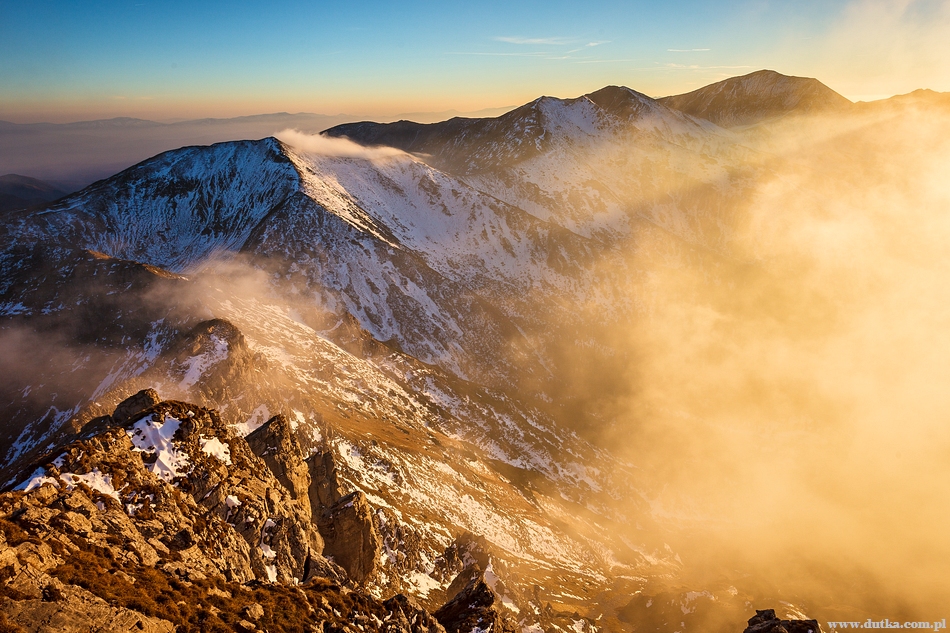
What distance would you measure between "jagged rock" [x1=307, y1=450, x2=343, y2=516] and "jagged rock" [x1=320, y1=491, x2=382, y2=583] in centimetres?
1124

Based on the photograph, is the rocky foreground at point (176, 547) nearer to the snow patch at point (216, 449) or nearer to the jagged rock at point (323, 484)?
the snow patch at point (216, 449)

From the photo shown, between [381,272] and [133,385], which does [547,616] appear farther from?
[381,272]

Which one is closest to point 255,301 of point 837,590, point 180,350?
point 180,350

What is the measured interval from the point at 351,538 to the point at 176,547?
2375 centimetres

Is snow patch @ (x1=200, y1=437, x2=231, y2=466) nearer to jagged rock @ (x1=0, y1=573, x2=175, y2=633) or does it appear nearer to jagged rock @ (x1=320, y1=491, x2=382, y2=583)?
jagged rock @ (x1=320, y1=491, x2=382, y2=583)

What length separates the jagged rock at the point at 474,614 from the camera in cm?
4300

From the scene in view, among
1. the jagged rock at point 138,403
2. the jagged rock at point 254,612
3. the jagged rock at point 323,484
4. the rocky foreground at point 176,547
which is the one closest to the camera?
the rocky foreground at point 176,547

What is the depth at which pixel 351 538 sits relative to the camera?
5341 centimetres

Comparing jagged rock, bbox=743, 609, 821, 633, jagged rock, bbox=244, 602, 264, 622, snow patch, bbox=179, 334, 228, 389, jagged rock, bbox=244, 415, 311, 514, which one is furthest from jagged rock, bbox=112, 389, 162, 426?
jagged rock, bbox=743, 609, 821, 633

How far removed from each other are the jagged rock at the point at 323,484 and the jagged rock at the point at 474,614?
23.2 metres

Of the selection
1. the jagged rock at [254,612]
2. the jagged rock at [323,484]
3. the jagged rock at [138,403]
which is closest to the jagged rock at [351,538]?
the jagged rock at [323,484]

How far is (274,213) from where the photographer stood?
654 ft

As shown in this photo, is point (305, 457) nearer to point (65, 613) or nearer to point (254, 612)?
point (254, 612)

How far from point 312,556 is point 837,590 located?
12644 cm
